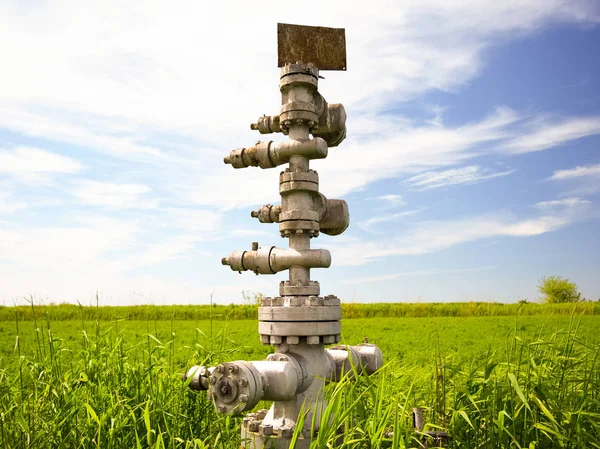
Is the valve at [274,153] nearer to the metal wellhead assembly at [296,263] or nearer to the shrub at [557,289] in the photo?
the metal wellhead assembly at [296,263]

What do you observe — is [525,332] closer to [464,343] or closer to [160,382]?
[464,343]

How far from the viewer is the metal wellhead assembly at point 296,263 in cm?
353

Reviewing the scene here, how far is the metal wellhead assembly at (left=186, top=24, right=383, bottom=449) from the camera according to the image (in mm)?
3533

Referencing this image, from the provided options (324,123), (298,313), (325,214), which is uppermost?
(324,123)

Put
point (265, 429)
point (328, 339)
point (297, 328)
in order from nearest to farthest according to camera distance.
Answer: point (265, 429) < point (297, 328) < point (328, 339)

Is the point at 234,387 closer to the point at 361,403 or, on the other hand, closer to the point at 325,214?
the point at 361,403

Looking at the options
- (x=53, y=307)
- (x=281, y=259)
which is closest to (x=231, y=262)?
(x=281, y=259)

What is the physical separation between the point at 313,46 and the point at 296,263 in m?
1.91

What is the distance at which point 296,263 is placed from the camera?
3.92m

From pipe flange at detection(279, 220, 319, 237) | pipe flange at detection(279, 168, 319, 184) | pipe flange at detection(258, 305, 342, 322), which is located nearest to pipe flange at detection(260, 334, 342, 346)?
pipe flange at detection(258, 305, 342, 322)

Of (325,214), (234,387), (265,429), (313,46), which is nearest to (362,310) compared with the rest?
(325,214)

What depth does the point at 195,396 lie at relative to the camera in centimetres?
411

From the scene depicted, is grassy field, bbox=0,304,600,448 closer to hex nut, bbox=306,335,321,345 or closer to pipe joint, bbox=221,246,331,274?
hex nut, bbox=306,335,321,345

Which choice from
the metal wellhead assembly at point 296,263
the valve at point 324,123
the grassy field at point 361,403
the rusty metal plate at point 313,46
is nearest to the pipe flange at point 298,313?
the metal wellhead assembly at point 296,263
